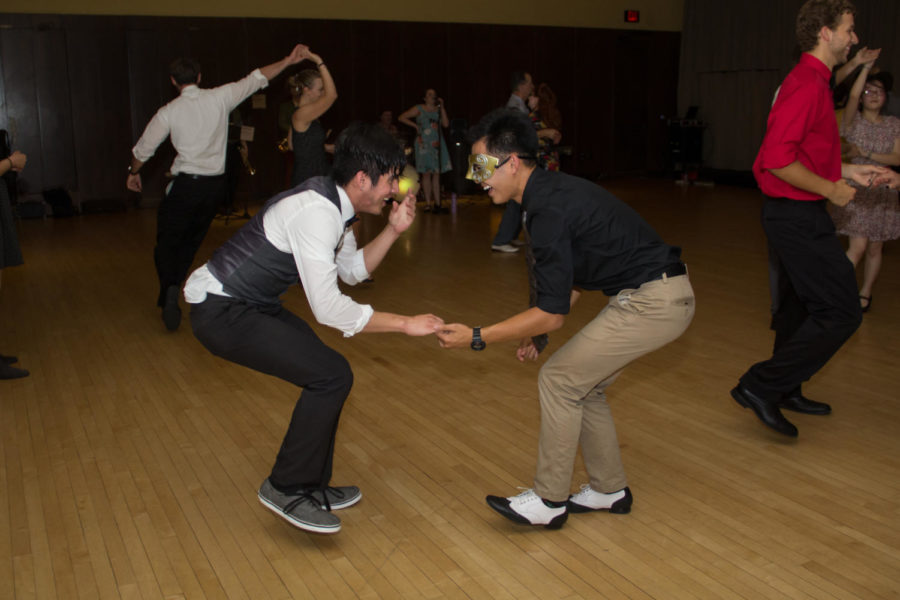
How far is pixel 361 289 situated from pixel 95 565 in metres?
3.98

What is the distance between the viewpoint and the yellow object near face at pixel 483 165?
8.36ft

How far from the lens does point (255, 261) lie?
103 inches

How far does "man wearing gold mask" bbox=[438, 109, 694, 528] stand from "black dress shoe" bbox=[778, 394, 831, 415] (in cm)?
145

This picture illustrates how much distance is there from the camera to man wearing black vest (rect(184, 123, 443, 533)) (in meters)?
2.50

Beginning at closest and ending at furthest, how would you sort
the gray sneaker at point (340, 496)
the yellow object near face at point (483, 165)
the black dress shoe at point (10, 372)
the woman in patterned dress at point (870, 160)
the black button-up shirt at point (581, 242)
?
the black button-up shirt at point (581, 242)
the yellow object near face at point (483, 165)
the gray sneaker at point (340, 496)
the black dress shoe at point (10, 372)
the woman in patterned dress at point (870, 160)

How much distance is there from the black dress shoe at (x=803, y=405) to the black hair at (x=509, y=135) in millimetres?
1940

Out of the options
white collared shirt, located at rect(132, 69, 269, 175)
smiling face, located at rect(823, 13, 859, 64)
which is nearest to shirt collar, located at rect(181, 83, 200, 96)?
white collared shirt, located at rect(132, 69, 269, 175)

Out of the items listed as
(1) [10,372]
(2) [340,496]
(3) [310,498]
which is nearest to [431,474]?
(2) [340,496]

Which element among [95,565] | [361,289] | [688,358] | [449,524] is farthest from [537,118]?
[95,565]

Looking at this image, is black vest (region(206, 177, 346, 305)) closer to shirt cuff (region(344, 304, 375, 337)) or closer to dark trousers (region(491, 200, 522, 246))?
shirt cuff (region(344, 304, 375, 337))

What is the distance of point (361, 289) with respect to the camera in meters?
6.43

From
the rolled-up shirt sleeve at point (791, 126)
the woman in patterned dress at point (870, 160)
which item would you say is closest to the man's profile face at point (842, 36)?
the rolled-up shirt sleeve at point (791, 126)

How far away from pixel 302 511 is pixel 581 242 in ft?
4.08

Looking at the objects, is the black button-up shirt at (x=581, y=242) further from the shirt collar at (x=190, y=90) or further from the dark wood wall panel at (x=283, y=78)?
the dark wood wall panel at (x=283, y=78)
